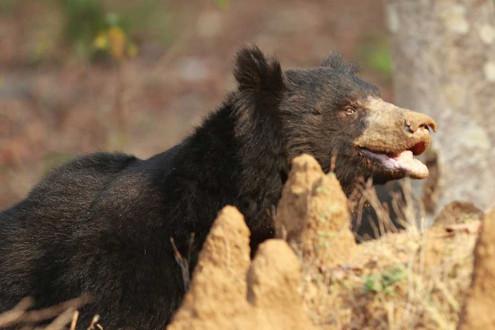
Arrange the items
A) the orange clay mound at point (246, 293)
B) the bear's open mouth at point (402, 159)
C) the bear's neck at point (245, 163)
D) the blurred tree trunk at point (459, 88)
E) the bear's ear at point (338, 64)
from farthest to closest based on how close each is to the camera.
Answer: the blurred tree trunk at point (459, 88) → the bear's ear at point (338, 64) → the bear's neck at point (245, 163) → the bear's open mouth at point (402, 159) → the orange clay mound at point (246, 293)

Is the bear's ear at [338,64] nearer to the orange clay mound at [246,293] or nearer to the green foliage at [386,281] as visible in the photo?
the green foliage at [386,281]

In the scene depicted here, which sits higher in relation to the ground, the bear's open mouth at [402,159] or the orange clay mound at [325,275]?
the bear's open mouth at [402,159]

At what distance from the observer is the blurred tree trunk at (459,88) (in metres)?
8.98

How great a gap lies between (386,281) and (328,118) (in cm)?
169

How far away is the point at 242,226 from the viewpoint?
4.99 meters

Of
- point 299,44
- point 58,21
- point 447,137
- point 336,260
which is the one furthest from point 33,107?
point 336,260

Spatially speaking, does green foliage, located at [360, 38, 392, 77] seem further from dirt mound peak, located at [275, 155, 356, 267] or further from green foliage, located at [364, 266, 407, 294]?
green foliage, located at [364, 266, 407, 294]

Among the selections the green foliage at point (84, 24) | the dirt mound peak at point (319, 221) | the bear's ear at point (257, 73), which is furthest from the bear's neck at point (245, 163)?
the green foliage at point (84, 24)

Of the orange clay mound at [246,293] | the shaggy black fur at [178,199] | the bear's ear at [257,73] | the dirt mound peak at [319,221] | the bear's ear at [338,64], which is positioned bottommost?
the orange clay mound at [246,293]

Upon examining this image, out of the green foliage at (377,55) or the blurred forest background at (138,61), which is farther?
the green foliage at (377,55)

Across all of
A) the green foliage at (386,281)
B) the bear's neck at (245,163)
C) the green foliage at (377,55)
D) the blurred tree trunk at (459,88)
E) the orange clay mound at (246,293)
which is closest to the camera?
the orange clay mound at (246,293)

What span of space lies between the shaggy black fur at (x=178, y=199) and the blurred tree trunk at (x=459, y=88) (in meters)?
2.45

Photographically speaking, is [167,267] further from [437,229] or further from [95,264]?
[437,229]

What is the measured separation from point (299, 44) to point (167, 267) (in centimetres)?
1409
